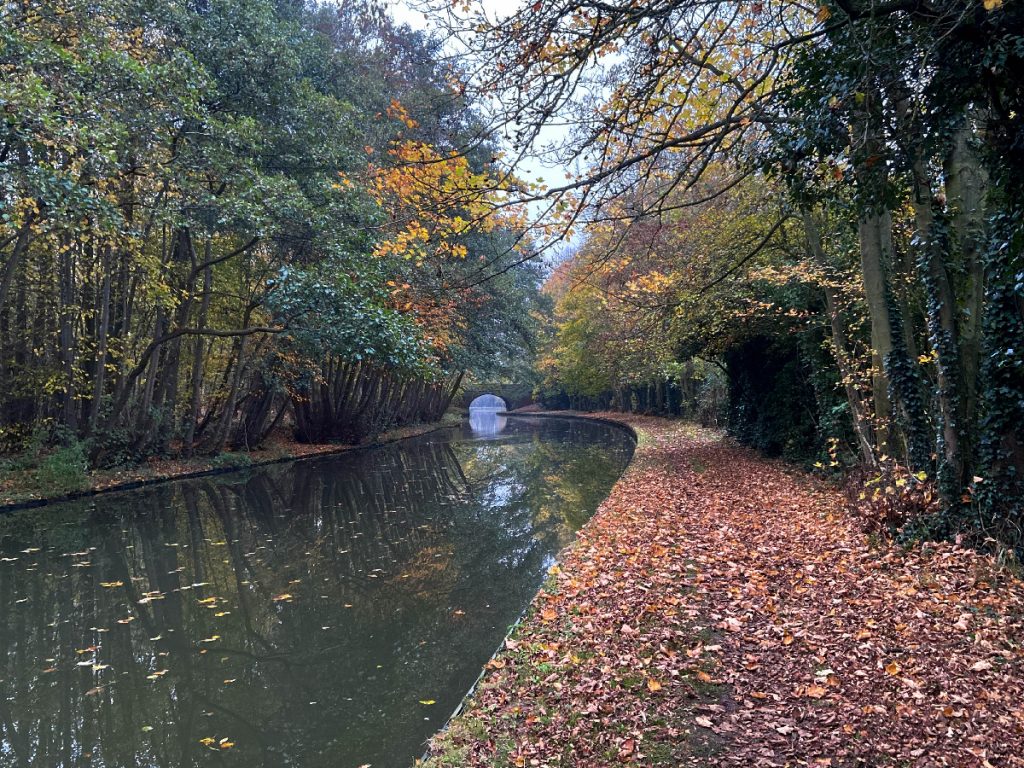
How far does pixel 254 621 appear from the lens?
19.2ft

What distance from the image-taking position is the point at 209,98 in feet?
42.0

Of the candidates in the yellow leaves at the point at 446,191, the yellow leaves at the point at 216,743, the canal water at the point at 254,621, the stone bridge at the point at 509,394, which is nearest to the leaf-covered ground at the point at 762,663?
the canal water at the point at 254,621

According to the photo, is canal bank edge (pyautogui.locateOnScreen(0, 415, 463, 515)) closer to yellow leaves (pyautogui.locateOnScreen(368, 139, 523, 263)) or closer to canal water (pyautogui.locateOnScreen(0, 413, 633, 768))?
canal water (pyautogui.locateOnScreen(0, 413, 633, 768))

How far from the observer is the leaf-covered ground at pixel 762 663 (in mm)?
3021

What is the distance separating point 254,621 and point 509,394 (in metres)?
64.8

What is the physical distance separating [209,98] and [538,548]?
12.3 metres

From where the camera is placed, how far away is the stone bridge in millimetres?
→ 64875

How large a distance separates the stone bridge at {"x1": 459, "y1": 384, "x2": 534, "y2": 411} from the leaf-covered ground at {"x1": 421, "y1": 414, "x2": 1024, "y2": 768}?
5677 cm

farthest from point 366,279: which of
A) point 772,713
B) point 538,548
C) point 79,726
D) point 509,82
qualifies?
point 772,713

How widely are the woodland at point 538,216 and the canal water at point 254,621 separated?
3195 mm

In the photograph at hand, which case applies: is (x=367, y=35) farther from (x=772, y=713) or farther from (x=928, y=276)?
(x=772, y=713)

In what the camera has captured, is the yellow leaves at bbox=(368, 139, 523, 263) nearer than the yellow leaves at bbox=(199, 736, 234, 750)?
No

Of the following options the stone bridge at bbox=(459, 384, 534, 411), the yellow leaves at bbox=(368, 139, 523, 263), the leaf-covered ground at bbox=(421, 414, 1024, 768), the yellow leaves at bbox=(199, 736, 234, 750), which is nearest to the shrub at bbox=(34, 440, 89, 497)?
the yellow leaves at bbox=(199, 736, 234, 750)

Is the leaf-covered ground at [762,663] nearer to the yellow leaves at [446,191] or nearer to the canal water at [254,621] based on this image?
the canal water at [254,621]
